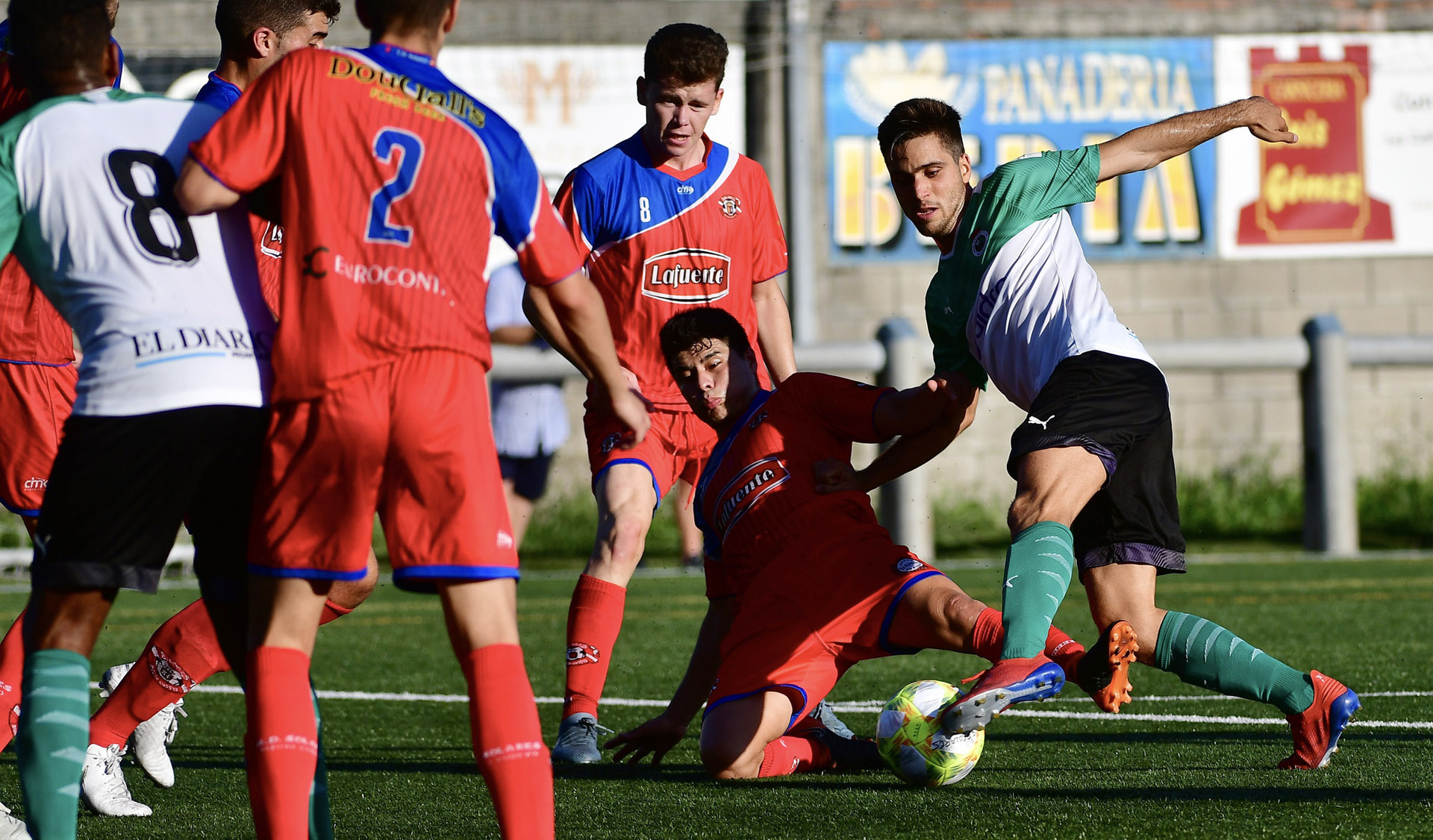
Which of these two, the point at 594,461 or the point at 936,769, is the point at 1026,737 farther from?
the point at 594,461

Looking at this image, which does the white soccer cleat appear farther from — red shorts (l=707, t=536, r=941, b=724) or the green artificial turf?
red shorts (l=707, t=536, r=941, b=724)

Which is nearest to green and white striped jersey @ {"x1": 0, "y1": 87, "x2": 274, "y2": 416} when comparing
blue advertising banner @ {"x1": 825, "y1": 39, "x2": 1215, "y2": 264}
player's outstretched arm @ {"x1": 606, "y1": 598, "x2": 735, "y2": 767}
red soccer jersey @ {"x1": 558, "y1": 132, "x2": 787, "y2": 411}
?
player's outstretched arm @ {"x1": 606, "y1": 598, "x2": 735, "y2": 767}

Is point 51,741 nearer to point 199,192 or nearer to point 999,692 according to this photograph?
point 199,192

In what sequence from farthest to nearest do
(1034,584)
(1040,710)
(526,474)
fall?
(526,474), (1040,710), (1034,584)

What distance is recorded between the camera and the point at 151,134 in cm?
289

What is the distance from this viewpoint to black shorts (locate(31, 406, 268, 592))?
2748 millimetres

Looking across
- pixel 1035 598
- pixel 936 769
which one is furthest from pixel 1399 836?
pixel 936 769

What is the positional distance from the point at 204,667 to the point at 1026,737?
2.14m

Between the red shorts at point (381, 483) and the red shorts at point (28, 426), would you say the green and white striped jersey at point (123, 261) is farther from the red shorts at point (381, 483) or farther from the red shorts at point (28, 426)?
the red shorts at point (28, 426)

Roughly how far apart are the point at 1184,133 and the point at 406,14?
6.68 ft

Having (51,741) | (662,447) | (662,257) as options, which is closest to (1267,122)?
(662,257)

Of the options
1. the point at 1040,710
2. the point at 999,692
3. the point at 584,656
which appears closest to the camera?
the point at 999,692

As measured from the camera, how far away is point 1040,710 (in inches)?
200

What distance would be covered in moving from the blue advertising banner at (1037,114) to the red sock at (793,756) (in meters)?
9.19
